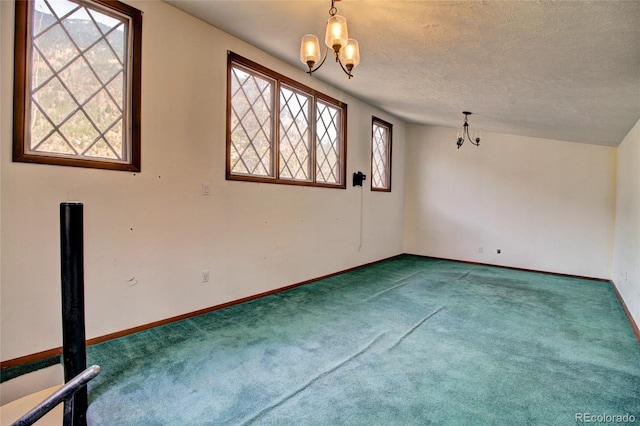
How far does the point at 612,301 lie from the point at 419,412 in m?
3.79

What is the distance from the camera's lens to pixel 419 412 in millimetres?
1809

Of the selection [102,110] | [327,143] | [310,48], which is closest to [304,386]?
[310,48]

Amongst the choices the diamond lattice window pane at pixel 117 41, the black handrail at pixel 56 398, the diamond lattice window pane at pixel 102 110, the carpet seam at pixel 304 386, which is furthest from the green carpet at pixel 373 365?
the diamond lattice window pane at pixel 117 41

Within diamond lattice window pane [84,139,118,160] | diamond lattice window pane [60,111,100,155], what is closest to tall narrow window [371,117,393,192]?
diamond lattice window pane [84,139,118,160]

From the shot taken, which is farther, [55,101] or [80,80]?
[80,80]

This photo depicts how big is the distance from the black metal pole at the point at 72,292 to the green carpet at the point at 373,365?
39cm

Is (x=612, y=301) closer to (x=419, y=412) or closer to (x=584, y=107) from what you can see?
(x=584, y=107)

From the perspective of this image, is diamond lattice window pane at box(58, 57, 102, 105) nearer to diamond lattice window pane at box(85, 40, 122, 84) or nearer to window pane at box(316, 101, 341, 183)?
diamond lattice window pane at box(85, 40, 122, 84)

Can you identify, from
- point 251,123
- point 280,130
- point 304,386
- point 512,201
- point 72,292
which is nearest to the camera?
point 72,292

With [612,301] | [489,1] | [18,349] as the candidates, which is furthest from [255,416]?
[612,301]

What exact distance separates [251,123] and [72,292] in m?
2.56

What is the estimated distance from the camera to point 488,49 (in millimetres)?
2535

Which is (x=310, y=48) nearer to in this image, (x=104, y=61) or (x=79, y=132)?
(x=104, y=61)

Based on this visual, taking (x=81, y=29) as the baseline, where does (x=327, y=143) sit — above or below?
below
